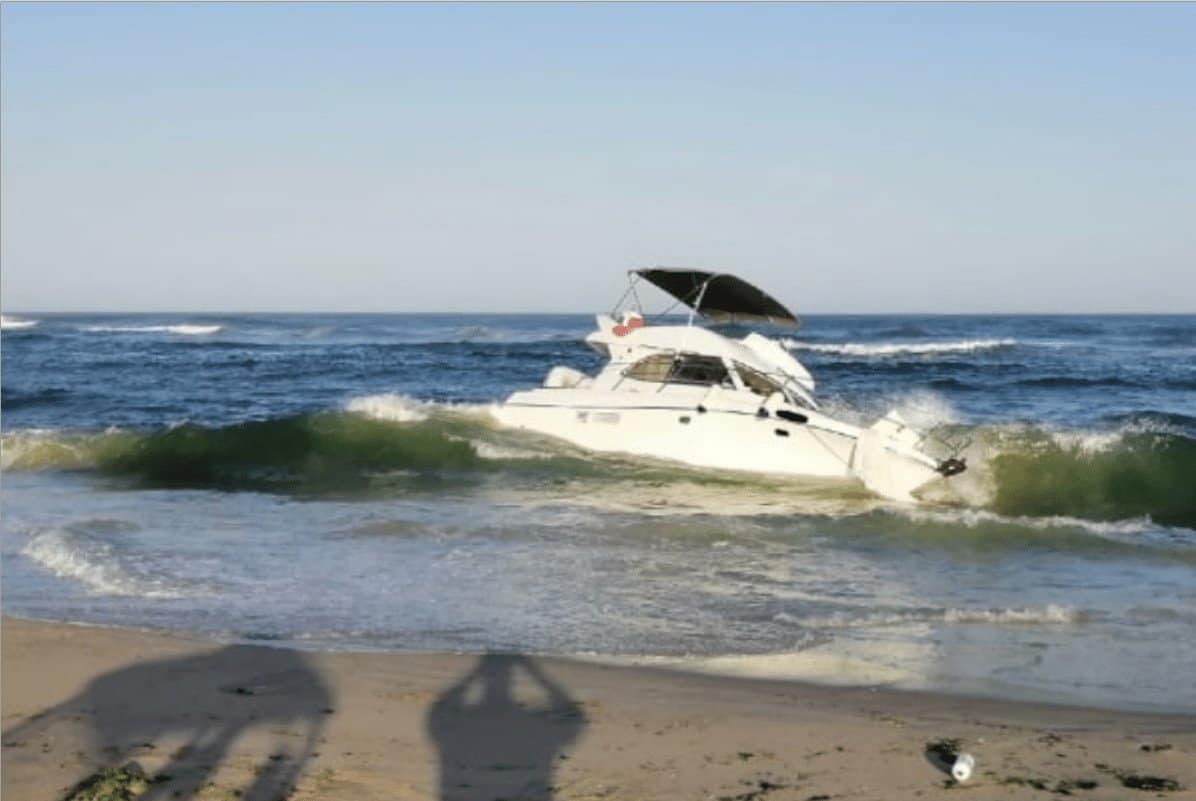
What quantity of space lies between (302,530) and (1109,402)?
2083cm

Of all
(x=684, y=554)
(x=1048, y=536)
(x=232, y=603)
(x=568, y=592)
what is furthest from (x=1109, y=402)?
(x=232, y=603)

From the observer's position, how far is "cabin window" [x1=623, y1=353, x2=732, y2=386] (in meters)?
19.1

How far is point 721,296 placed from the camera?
2091cm

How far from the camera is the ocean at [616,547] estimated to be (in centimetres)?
→ 945

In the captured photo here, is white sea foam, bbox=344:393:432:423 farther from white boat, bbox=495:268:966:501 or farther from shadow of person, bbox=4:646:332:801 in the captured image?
shadow of person, bbox=4:646:332:801

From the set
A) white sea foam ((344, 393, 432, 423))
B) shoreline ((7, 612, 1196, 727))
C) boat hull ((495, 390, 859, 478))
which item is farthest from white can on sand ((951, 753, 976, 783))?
white sea foam ((344, 393, 432, 423))

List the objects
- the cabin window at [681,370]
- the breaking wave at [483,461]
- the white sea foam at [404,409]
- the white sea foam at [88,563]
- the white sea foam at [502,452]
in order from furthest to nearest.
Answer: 1. the white sea foam at [404,409]
2. the white sea foam at [502,452]
3. the cabin window at [681,370]
4. the breaking wave at [483,461]
5. the white sea foam at [88,563]

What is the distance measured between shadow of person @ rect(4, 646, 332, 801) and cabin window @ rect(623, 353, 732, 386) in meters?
11.0

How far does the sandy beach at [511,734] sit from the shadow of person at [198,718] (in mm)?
16

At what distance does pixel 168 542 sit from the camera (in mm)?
13555

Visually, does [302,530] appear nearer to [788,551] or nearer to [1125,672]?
[788,551]

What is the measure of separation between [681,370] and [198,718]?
12.7 meters

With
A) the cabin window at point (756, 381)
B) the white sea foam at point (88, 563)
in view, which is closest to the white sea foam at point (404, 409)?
the cabin window at point (756, 381)

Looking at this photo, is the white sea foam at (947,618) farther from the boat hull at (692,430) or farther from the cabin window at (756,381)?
the cabin window at (756,381)
